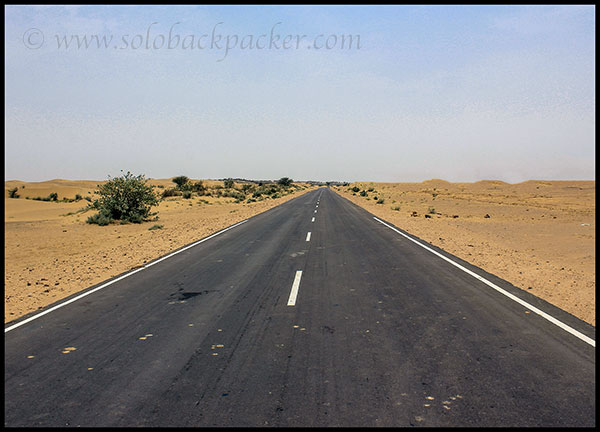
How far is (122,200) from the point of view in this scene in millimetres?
24047

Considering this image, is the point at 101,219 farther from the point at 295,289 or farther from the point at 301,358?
the point at 301,358

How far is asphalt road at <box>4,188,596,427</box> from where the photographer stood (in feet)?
11.5

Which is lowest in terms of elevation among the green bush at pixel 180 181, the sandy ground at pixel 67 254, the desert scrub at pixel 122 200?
the sandy ground at pixel 67 254

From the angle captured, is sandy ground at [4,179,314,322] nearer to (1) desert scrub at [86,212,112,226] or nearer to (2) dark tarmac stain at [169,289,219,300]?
(1) desert scrub at [86,212,112,226]

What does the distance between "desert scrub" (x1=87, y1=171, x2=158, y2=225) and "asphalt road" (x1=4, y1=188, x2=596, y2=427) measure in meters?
17.5

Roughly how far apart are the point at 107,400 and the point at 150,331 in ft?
6.10

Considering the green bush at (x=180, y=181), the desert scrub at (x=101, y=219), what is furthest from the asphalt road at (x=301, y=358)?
the green bush at (x=180, y=181)

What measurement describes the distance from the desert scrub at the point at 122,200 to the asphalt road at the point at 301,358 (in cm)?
1748

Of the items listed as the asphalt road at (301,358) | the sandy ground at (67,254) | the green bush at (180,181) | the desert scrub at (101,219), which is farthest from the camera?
the green bush at (180,181)

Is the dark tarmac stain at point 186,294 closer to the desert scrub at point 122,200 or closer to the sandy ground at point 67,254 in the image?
the sandy ground at point 67,254

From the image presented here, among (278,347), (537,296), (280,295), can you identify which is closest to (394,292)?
(280,295)

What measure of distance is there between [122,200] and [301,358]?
75.4ft

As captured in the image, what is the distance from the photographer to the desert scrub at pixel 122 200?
23766 mm

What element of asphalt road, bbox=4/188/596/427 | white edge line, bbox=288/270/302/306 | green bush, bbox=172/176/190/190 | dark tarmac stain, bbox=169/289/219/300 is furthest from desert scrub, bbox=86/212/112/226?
green bush, bbox=172/176/190/190
